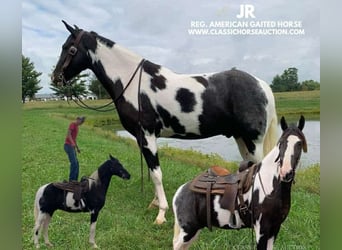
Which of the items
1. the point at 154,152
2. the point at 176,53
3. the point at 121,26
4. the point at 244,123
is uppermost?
the point at 121,26

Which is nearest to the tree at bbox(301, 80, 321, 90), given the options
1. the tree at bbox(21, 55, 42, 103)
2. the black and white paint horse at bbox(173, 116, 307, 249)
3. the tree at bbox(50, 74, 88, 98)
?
the black and white paint horse at bbox(173, 116, 307, 249)

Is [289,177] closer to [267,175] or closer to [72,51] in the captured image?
[267,175]

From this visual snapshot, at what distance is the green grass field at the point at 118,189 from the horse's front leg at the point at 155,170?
0.04 m

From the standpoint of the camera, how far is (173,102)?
6.89ft

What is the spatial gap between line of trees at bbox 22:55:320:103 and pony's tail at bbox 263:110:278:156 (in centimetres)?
16

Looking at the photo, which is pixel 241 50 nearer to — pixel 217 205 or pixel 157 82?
pixel 157 82

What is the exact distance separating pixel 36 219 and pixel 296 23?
1.76m

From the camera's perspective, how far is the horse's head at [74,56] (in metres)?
2.11

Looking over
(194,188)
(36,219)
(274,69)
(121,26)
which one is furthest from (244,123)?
(36,219)

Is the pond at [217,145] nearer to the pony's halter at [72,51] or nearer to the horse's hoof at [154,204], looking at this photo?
the horse's hoof at [154,204]

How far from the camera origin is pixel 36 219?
6.77 ft

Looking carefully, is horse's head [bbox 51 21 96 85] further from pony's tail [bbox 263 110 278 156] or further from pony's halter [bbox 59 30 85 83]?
pony's tail [bbox 263 110 278 156]

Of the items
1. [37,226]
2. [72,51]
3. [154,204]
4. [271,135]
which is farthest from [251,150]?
[37,226]

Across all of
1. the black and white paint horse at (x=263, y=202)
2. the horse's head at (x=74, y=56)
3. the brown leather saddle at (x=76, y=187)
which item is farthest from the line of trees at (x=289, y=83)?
the brown leather saddle at (x=76, y=187)
